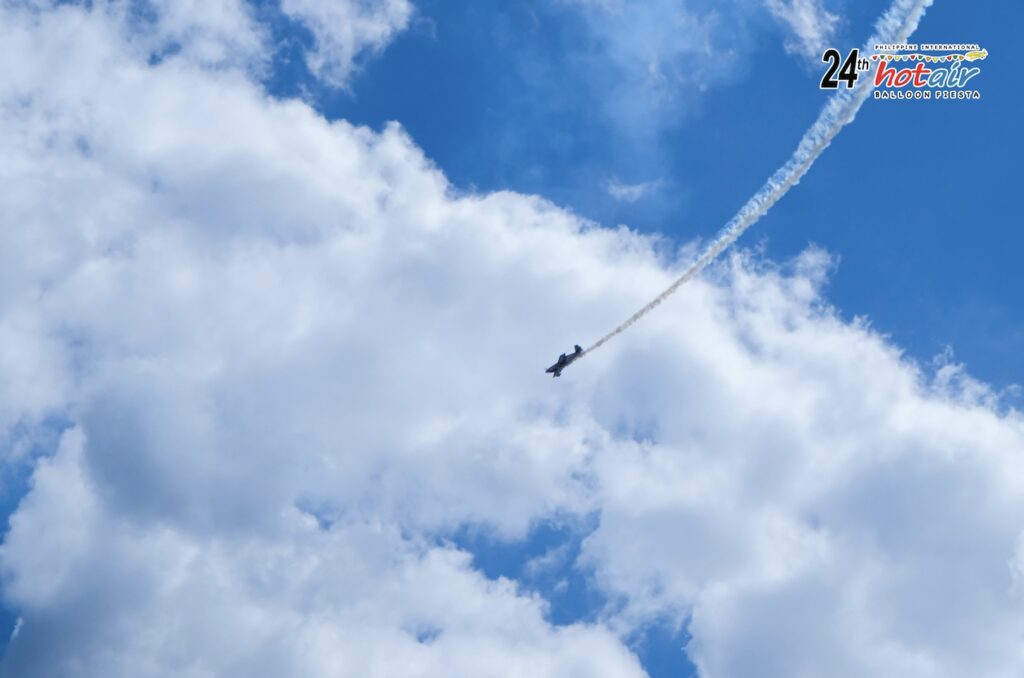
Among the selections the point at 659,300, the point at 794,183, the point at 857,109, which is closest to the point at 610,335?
the point at 659,300

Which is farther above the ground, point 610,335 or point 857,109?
point 857,109

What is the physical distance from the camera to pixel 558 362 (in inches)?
4798

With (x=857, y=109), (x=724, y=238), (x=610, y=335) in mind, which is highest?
(x=857, y=109)

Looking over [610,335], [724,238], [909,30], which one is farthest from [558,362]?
[909,30]

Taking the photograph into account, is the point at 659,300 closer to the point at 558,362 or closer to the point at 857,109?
the point at 857,109

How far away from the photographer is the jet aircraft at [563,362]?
119 metres

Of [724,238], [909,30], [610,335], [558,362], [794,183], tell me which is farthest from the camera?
[558,362]

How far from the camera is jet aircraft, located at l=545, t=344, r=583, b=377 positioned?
119 m

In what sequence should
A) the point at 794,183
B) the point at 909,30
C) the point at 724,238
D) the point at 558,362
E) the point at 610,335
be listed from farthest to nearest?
the point at 558,362 → the point at 610,335 → the point at 724,238 → the point at 794,183 → the point at 909,30

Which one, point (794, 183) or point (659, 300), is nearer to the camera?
point (794, 183)

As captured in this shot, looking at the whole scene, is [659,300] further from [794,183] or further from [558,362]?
[558,362]

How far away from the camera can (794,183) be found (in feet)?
265

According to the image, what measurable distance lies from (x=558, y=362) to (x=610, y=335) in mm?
27777

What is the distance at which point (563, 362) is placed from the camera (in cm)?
12106
